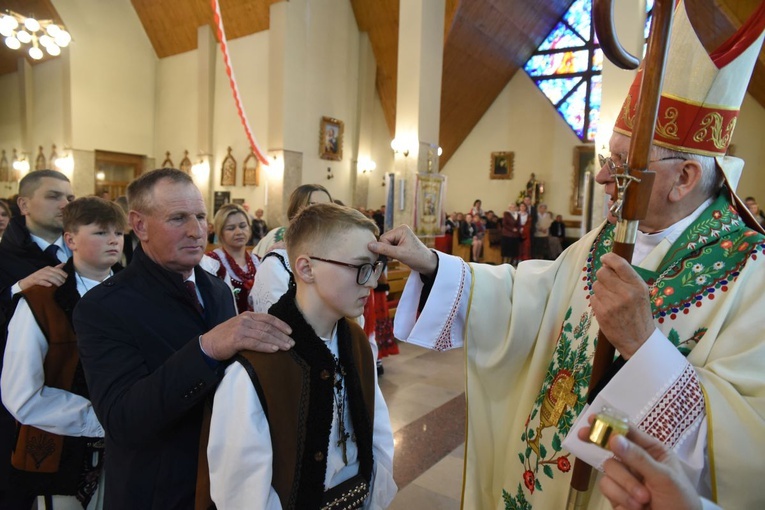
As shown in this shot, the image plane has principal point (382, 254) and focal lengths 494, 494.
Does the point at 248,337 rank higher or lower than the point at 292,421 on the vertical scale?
higher

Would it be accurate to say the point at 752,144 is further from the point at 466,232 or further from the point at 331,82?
the point at 331,82

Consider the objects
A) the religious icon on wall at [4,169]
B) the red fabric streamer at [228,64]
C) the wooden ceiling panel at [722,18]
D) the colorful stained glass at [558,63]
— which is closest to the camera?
the red fabric streamer at [228,64]

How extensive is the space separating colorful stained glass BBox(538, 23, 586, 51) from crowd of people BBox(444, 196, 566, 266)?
208 inches

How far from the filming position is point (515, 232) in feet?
39.9

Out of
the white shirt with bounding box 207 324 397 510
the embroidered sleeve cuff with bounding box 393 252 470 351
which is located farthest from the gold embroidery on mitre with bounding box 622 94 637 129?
the white shirt with bounding box 207 324 397 510

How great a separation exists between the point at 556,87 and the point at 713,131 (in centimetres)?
1513

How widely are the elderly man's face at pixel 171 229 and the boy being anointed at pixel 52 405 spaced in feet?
1.66

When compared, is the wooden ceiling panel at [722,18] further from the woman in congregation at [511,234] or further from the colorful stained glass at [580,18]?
the woman in congregation at [511,234]

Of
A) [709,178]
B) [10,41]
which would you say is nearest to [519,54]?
[10,41]

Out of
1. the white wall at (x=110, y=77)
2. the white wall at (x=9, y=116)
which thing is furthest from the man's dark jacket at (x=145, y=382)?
the white wall at (x=9, y=116)

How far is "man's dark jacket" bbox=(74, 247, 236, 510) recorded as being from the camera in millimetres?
1229

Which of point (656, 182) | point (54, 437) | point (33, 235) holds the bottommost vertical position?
point (54, 437)

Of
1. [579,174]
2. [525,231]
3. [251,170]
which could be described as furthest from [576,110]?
[251,170]

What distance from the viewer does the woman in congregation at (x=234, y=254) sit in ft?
11.5
